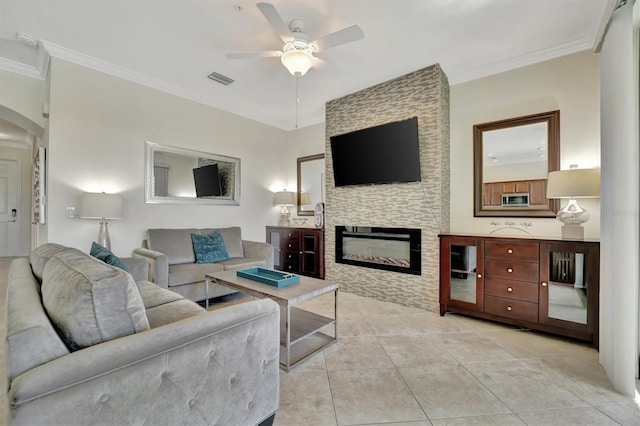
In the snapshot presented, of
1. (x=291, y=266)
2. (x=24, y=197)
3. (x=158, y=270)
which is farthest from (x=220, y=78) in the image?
(x=24, y=197)

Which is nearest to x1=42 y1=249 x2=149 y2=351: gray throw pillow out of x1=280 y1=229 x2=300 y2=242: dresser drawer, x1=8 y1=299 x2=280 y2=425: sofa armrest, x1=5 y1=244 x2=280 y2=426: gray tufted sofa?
x1=5 y1=244 x2=280 y2=426: gray tufted sofa

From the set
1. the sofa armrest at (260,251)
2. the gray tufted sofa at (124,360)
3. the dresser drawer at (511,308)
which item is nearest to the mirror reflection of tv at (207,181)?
the sofa armrest at (260,251)

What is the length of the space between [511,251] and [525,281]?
0.29m

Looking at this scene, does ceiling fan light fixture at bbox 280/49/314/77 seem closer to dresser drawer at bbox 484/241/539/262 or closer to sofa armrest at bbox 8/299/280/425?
sofa armrest at bbox 8/299/280/425

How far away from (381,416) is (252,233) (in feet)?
12.4

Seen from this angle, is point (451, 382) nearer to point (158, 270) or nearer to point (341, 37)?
point (341, 37)

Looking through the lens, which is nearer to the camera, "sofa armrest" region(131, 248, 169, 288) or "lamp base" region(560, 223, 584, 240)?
"lamp base" region(560, 223, 584, 240)

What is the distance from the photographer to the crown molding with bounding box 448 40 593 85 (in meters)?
2.81

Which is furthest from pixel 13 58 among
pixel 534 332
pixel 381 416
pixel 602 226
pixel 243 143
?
pixel 534 332

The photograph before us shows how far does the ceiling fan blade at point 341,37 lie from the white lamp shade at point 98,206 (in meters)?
2.66

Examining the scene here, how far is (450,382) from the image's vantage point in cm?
190

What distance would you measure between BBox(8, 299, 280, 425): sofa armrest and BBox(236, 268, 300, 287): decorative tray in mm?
813

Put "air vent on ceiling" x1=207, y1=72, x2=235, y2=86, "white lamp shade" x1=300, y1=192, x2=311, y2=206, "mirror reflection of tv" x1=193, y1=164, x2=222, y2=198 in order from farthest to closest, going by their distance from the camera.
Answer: "white lamp shade" x1=300, y1=192, x2=311, y2=206 → "mirror reflection of tv" x1=193, y1=164, x2=222, y2=198 → "air vent on ceiling" x1=207, y1=72, x2=235, y2=86

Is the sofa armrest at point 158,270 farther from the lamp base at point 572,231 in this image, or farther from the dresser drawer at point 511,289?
the lamp base at point 572,231
